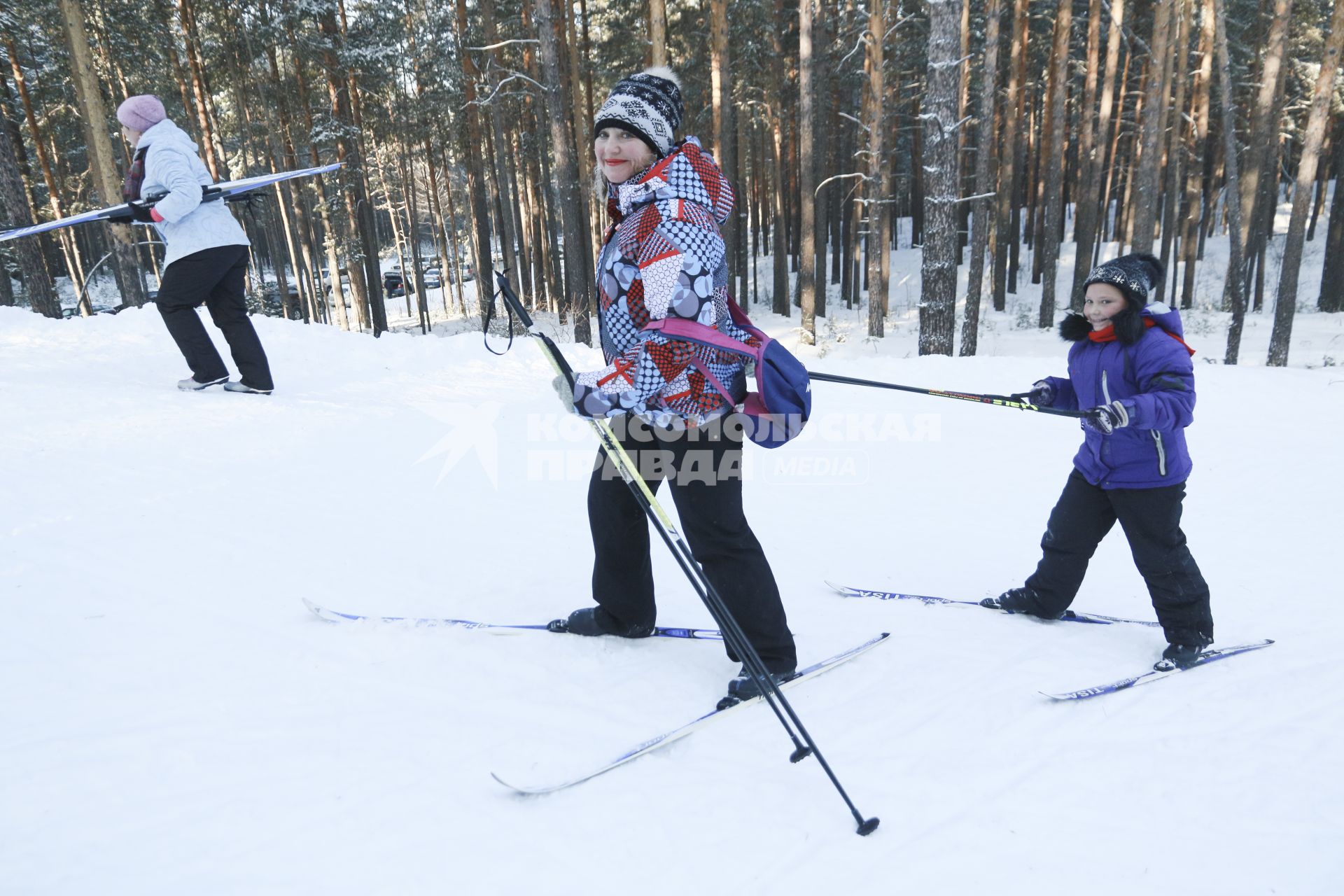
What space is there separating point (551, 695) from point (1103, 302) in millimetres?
2636

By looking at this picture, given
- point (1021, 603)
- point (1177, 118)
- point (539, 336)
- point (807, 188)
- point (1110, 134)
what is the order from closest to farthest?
point (539, 336), point (1021, 603), point (807, 188), point (1177, 118), point (1110, 134)

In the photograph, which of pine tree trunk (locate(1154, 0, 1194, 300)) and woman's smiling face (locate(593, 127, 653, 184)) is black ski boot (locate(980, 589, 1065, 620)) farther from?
pine tree trunk (locate(1154, 0, 1194, 300))

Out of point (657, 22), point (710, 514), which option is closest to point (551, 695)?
point (710, 514)

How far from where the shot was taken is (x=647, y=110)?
7.23ft

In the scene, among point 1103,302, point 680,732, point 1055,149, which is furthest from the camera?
point 1055,149

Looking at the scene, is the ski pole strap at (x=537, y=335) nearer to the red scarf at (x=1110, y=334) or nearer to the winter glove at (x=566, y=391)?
the winter glove at (x=566, y=391)

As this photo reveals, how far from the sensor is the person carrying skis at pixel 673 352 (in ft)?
6.89

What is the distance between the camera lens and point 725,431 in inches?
92.6

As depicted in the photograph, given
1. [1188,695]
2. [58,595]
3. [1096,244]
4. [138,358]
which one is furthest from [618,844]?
[1096,244]

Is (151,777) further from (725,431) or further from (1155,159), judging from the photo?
(1155,159)

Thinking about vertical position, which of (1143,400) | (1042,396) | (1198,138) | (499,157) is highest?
(499,157)

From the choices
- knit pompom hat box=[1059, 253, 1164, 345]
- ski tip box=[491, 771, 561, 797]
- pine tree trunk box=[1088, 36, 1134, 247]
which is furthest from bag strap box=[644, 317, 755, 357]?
pine tree trunk box=[1088, 36, 1134, 247]

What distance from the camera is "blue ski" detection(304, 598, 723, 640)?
2.88 m

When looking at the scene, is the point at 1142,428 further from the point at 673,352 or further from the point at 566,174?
the point at 566,174
